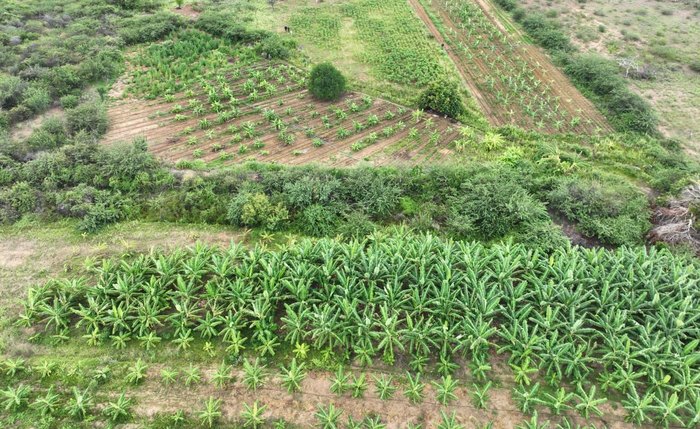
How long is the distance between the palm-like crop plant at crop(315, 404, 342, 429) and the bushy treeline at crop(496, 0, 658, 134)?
72.2 feet

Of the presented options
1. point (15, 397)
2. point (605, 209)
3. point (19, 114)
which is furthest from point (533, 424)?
point (19, 114)

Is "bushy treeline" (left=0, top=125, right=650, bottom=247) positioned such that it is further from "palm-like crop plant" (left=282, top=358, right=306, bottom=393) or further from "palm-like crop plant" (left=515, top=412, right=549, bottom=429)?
"palm-like crop plant" (left=515, top=412, right=549, bottom=429)

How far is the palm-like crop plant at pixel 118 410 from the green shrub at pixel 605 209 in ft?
58.0

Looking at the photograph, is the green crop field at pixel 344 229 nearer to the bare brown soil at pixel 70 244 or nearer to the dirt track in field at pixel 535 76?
the bare brown soil at pixel 70 244

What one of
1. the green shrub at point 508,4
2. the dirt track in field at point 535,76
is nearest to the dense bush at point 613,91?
the dirt track in field at point 535,76

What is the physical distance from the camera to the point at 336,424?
1190 cm

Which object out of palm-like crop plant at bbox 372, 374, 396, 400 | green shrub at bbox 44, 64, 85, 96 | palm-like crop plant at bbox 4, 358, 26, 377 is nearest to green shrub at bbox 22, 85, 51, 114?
green shrub at bbox 44, 64, 85, 96

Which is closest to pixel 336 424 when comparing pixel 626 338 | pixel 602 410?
pixel 602 410

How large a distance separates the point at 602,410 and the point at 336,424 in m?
7.61

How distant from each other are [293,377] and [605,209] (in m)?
14.6

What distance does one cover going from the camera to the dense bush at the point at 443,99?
80.1 feet

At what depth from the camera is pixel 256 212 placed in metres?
18.1

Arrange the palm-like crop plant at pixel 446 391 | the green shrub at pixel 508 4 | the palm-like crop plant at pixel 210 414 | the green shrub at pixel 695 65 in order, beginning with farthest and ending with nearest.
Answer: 1. the green shrub at pixel 508 4
2. the green shrub at pixel 695 65
3. the palm-like crop plant at pixel 446 391
4. the palm-like crop plant at pixel 210 414

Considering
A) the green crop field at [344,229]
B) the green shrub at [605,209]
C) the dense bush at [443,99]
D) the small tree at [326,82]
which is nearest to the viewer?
the green crop field at [344,229]
